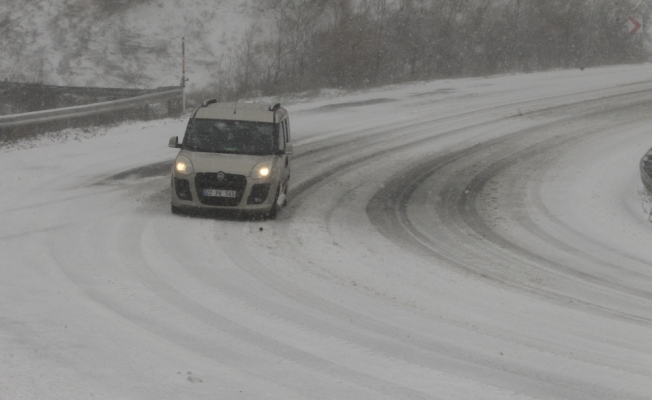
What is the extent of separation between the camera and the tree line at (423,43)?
112 ft

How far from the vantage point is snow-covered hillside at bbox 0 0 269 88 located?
42.0m

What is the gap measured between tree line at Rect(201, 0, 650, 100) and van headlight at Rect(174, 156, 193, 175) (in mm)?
17359

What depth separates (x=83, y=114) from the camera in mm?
21844

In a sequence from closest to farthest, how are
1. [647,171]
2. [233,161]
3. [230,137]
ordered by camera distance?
[233,161] < [230,137] < [647,171]

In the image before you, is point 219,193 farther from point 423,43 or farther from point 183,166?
point 423,43

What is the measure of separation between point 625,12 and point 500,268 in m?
37.5

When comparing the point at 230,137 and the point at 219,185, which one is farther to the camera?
the point at 230,137

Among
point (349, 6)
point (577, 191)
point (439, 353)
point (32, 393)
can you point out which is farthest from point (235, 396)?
point (349, 6)

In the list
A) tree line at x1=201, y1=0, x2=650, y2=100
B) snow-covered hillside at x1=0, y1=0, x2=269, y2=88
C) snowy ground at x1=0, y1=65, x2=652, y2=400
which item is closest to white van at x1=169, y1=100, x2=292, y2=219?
snowy ground at x1=0, y1=65, x2=652, y2=400

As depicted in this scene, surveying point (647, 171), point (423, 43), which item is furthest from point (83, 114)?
point (423, 43)

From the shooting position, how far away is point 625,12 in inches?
1740

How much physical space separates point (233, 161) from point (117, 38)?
33480 millimetres

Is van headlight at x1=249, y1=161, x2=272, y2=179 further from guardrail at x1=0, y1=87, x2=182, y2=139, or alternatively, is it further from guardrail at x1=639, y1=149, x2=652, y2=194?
guardrail at x1=0, y1=87, x2=182, y2=139

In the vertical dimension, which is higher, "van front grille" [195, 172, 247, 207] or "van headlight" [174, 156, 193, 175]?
"van headlight" [174, 156, 193, 175]
